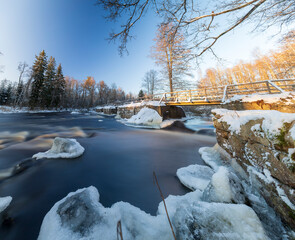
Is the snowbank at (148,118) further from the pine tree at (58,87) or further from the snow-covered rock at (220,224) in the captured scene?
the pine tree at (58,87)

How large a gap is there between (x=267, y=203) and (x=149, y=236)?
6.65 ft

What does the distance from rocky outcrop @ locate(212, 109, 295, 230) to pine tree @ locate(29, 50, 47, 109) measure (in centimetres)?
4184

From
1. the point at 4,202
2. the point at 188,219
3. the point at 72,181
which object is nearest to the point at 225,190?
the point at 188,219

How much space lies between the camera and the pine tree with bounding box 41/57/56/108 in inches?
1264

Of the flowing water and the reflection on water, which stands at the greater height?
the flowing water

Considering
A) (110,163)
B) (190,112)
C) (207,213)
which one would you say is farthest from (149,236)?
(190,112)

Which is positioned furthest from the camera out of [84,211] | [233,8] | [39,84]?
[39,84]

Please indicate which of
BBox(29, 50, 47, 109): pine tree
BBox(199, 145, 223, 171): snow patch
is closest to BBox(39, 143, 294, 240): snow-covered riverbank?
BBox(199, 145, 223, 171): snow patch

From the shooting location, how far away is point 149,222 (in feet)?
6.00

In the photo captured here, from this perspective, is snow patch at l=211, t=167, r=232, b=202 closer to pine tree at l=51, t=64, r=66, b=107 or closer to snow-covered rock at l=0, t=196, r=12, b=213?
snow-covered rock at l=0, t=196, r=12, b=213

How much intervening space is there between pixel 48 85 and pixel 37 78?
292 cm

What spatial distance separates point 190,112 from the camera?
27.5 meters

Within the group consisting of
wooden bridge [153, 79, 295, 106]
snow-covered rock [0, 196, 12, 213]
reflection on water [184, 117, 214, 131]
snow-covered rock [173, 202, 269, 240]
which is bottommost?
reflection on water [184, 117, 214, 131]

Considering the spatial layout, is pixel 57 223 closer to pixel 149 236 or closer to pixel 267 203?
pixel 149 236
